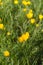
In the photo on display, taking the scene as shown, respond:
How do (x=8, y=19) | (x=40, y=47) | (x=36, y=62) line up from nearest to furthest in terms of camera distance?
(x=36, y=62), (x=40, y=47), (x=8, y=19)

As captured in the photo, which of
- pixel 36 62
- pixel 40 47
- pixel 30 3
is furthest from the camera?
pixel 30 3

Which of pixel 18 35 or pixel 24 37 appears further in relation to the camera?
pixel 18 35

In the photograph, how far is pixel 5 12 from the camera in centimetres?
270

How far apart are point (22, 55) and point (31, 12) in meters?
0.57

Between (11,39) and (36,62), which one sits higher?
(11,39)

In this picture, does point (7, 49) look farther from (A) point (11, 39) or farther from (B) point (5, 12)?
(B) point (5, 12)

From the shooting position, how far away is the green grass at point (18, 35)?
2293mm

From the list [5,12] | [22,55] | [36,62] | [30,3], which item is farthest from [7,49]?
[30,3]

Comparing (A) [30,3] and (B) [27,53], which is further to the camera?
(A) [30,3]

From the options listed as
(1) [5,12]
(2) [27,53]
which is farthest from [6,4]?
(2) [27,53]

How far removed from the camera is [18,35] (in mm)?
2533

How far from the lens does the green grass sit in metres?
2.29

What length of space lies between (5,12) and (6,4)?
14cm


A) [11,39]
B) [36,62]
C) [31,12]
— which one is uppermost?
[31,12]
